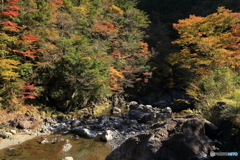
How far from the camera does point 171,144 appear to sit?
396cm

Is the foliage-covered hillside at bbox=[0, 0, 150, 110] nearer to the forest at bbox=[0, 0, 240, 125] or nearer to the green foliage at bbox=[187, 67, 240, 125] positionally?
the forest at bbox=[0, 0, 240, 125]

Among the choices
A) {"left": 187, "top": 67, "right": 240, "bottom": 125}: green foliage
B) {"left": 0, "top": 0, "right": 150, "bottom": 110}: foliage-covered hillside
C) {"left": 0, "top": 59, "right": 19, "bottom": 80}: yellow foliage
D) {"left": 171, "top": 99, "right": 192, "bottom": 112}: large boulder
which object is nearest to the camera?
{"left": 187, "top": 67, "right": 240, "bottom": 125}: green foliage

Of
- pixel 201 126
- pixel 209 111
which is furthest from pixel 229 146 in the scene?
pixel 209 111

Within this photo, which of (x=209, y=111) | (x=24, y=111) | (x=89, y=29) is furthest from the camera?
(x=89, y=29)

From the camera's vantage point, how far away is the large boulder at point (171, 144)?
12.3ft

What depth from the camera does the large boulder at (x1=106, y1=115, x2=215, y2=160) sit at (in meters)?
3.74

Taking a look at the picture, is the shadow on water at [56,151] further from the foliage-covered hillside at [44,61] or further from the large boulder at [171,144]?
the foliage-covered hillside at [44,61]

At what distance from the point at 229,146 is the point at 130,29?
20284 millimetres

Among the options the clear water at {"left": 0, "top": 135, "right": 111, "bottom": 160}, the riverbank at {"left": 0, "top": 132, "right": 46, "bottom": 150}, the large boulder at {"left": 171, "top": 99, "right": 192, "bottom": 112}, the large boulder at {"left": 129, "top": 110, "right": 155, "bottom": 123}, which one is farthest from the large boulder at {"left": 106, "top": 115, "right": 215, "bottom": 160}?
the large boulder at {"left": 171, "top": 99, "right": 192, "bottom": 112}

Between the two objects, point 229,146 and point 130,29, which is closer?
point 229,146

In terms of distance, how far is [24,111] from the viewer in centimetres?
1030

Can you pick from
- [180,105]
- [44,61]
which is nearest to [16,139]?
[44,61]

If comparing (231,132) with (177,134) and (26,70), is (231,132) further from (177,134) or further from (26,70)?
(26,70)

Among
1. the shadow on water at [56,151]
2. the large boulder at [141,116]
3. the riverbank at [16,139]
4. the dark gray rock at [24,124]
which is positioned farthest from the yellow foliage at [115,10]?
the shadow on water at [56,151]
